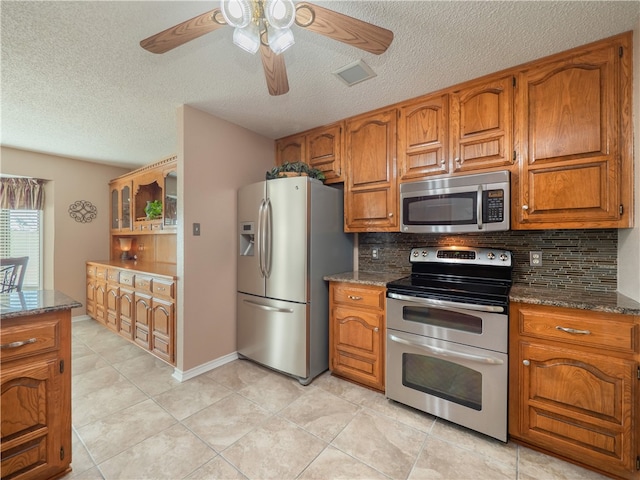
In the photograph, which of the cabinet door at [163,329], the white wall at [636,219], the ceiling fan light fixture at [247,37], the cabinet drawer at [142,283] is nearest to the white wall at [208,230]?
the cabinet door at [163,329]

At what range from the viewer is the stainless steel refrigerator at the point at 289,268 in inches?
93.8

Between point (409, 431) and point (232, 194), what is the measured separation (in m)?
2.47

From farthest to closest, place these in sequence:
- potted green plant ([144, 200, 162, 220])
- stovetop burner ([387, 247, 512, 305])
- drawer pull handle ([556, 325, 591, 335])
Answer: potted green plant ([144, 200, 162, 220]), stovetop burner ([387, 247, 512, 305]), drawer pull handle ([556, 325, 591, 335])

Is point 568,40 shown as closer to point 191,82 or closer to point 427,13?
point 427,13

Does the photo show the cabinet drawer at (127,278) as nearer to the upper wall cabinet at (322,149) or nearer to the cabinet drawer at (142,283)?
the cabinet drawer at (142,283)

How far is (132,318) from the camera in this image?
310cm

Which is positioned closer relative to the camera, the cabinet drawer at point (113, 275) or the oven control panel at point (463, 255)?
the oven control panel at point (463, 255)

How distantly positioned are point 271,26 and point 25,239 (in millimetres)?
4857

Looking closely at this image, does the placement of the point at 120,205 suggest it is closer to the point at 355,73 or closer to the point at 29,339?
the point at 29,339

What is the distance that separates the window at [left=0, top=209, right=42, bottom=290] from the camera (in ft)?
12.4

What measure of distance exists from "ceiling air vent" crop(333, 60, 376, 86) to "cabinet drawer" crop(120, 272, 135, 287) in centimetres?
292

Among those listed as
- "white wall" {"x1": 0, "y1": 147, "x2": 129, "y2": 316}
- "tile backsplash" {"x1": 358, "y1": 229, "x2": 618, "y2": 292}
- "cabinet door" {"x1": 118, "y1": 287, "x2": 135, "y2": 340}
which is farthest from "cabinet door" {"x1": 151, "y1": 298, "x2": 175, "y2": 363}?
"tile backsplash" {"x1": 358, "y1": 229, "x2": 618, "y2": 292}

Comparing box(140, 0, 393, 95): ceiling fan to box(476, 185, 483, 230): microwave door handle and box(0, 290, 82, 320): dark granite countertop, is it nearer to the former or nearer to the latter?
box(476, 185, 483, 230): microwave door handle

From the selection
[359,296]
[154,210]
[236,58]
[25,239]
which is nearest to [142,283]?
[154,210]
